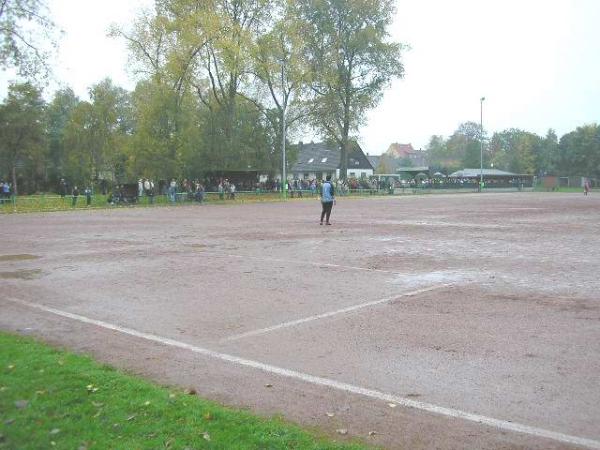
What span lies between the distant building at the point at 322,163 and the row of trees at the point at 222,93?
31259 millimetres

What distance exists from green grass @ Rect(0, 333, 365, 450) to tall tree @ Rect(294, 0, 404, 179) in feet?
172

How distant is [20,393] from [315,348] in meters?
2.94

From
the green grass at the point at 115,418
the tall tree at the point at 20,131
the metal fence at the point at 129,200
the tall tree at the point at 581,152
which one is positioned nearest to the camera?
the green grass at the point at 115,418

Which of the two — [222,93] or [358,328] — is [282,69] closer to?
[222,93]

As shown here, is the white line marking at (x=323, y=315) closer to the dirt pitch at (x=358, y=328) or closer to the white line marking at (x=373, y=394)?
the dirt pitch at (x=358, y=328)

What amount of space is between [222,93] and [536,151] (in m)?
75.5

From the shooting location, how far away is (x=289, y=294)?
364 inches

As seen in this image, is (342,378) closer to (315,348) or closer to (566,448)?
(315,348)

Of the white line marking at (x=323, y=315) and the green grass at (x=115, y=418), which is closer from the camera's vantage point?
the green grass at (x=115, y=418)

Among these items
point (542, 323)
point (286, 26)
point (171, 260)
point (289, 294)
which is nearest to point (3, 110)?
point (286, 26)

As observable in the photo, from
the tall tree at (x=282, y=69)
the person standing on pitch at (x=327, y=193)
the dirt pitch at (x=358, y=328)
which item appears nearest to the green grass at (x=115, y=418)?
the dirt pitch at (x=358, y=328)

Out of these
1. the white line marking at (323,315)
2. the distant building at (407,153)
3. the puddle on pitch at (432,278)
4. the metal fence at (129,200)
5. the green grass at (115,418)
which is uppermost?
the distant building at (407,153)

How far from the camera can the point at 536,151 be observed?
10556 cm

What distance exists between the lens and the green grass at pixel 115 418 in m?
3.90
